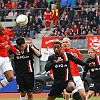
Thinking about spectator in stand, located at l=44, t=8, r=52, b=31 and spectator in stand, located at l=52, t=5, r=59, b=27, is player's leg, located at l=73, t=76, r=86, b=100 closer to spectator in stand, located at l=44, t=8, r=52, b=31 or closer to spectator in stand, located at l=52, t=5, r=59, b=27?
spectator in stand, located at l=52, t=5, r=59, b=27

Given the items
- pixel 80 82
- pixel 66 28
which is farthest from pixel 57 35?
pixel 80 82

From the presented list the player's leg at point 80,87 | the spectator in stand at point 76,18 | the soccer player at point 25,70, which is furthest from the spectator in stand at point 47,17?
the soccer player at point 25,70

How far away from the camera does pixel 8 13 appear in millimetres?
36875

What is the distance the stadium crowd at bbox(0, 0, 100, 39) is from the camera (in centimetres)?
3284

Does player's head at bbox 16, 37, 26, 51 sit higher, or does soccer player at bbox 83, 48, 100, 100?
player's head at bbox 16, 37, 26, 51

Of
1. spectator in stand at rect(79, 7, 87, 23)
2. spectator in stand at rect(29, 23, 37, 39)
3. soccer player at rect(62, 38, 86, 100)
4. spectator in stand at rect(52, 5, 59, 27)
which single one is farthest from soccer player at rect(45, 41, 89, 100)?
spectator in stand at rect(52, 5, 59, 27)

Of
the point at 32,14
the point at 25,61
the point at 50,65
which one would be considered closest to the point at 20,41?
the point at 25,61

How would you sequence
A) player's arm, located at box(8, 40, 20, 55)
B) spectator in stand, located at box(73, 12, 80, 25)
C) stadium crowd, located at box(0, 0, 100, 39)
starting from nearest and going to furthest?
player's arm, located at box(8, 40, 20, 55)
stadium crowd, located at box(0, 0, 100, 39)
spectator in stand, located at box(73, 12, 80, 25)

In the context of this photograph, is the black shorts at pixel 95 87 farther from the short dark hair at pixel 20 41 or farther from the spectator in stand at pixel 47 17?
the spectator in stand at pixel 47 17

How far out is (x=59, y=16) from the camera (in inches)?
1405

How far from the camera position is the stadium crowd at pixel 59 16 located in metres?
32.8

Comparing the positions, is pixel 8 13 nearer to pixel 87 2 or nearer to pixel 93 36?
Answer: pixel 87 2

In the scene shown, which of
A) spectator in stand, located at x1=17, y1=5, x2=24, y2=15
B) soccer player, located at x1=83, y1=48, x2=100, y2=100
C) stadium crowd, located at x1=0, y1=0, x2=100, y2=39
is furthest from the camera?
spectator in stand, located at x1=17, y1=5, x2=24, y2=15

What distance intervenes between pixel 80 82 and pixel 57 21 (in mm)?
20372
